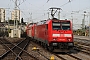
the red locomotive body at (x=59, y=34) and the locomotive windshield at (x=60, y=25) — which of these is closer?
the red locomotive body at (x=59, y=34)

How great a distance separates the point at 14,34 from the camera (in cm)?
4550

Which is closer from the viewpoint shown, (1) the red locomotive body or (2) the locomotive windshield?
(1) the red locomotive body

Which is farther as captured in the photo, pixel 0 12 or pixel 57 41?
pixel 0 12

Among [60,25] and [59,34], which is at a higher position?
[60,25]

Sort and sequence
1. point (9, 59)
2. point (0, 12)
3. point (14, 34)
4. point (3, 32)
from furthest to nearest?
point (0, 12) < point (3, 32) < point (14, 34) < point (9, 59)

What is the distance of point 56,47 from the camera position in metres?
16.7

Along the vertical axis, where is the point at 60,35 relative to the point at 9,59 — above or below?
above

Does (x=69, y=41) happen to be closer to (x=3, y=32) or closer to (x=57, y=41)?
(x=57, y=41)

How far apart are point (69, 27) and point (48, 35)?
74.3 inches

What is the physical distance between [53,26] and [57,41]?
4.38ft

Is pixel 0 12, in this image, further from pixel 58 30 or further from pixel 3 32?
pixel 58 30

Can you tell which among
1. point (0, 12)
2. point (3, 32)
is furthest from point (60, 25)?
point (0, 12)

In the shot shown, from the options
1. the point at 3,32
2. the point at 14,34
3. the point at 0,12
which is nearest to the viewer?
the point at 14,34

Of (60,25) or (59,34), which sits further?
(60,25)
